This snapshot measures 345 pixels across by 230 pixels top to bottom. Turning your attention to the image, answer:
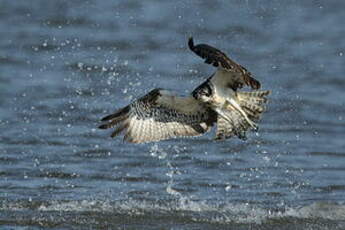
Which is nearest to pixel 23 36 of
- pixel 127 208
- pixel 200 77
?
pixel 200 77

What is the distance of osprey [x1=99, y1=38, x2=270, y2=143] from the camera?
855 cm

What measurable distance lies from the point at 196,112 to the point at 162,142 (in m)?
2.83

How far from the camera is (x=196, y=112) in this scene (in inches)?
353

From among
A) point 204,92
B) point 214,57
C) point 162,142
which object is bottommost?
point 162,142

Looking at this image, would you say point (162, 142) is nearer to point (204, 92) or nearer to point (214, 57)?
point (204, 92)

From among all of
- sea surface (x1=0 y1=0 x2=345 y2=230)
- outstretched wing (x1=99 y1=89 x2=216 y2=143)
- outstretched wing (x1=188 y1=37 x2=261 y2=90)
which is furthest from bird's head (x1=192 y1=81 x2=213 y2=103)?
sea surface (x1=0 y1=0 x2=345 y2=230)

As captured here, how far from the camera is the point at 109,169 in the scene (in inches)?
420

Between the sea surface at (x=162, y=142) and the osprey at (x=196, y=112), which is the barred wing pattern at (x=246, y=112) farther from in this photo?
the sea surface at (x=162, y=142)

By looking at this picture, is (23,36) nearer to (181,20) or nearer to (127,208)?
(181,20)

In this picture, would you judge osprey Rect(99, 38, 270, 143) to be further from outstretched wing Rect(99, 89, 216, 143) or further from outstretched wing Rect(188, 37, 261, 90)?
outstretched wing Rect(188, 37, 261, 90)

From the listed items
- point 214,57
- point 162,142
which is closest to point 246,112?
point 214,57

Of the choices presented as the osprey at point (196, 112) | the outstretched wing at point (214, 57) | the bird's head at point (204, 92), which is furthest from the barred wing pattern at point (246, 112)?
the outstretched wing at point (214, 57)

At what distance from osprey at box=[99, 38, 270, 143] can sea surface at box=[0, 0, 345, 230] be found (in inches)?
26.0

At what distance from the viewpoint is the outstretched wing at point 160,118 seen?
28.9 ft
